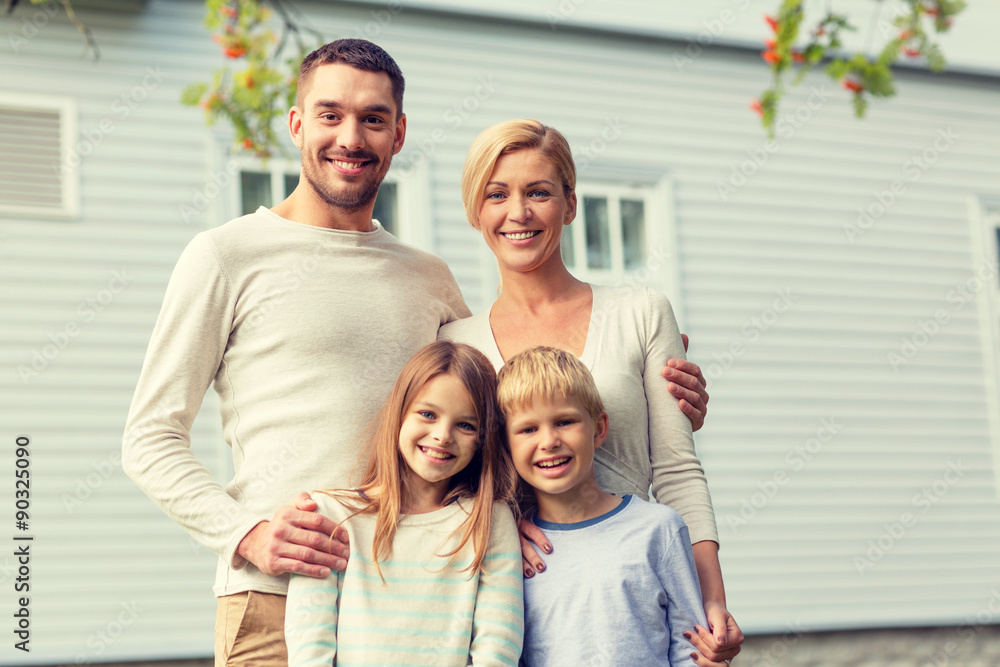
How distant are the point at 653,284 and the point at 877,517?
265cm

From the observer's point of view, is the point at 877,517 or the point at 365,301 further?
the point at 877,517

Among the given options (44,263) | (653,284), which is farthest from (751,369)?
(44,263)

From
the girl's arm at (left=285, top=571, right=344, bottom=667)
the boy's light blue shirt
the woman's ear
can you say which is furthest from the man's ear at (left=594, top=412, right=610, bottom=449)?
the girl's arm at (left=285, top=571, right=344, bottom=667)

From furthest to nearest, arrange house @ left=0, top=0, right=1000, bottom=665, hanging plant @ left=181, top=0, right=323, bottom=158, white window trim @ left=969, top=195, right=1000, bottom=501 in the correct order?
1. white window trim @ left=969, top=195, right=1000, bottom=501
2. house @ left=0, top=0, right=1000, bottom=665
3. hanging plant @ left=181, top=0, right=323, bottom=158

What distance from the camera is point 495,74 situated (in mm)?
7508

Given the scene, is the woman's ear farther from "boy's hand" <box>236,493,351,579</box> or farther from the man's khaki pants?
the man's khaki pants

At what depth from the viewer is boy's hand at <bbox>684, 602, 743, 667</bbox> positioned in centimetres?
221

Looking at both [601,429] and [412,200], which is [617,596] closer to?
[601,429]

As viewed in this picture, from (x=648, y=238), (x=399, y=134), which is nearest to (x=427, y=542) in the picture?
(x=399, y=134)

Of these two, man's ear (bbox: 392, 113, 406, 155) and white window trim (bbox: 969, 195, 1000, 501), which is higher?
man's ear (bbox: 392, 113, 406, 155)

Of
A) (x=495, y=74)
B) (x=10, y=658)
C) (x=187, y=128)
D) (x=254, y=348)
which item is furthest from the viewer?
(x=495, y=74)

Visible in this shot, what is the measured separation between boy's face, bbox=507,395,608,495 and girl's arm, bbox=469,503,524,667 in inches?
5.5

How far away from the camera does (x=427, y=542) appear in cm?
226

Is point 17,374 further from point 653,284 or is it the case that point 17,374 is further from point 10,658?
point 653,284
